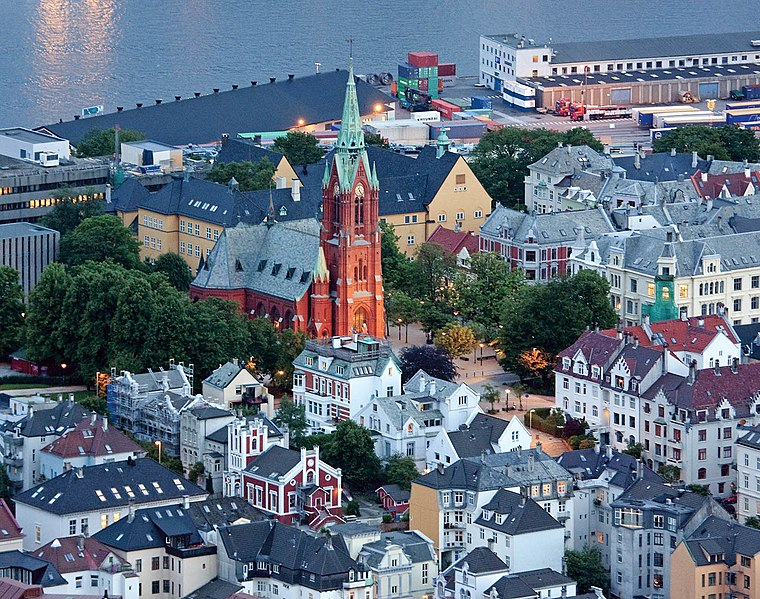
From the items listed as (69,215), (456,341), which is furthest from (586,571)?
(69,215)

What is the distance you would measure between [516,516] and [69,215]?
54.8m

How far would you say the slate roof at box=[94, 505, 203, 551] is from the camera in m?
117

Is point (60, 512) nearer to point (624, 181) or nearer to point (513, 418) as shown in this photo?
point (513, 418)

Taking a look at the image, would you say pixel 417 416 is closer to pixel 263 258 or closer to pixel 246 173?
pixel 263 258

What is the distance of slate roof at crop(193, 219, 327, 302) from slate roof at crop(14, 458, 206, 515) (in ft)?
81.7

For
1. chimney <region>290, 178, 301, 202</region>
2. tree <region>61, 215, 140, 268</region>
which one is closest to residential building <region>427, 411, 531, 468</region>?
tree <region>61, 215, 140, 268</region>

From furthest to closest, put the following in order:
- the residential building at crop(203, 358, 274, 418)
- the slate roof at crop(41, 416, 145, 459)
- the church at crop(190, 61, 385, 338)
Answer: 1. the church at crop(190, 61, 385, 338)
2. the residential building at crop(203, 358, 274, 418)
3. the slate roof at crop(41, 416, 145, 459)

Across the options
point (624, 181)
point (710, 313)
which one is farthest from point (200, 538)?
point (624, 181)

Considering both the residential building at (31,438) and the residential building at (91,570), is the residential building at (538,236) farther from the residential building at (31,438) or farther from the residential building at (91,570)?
the residential building at (91,570)

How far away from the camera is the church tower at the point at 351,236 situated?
14562 centimetres

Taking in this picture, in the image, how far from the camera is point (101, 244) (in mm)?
157500

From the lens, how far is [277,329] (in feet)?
481

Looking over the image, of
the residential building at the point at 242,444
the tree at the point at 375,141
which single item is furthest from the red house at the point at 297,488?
the tree at the point at 375,141

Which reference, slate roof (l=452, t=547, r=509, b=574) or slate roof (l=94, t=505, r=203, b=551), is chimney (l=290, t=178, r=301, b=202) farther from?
slate roof (l=452, t=547, r=509, b=574)
